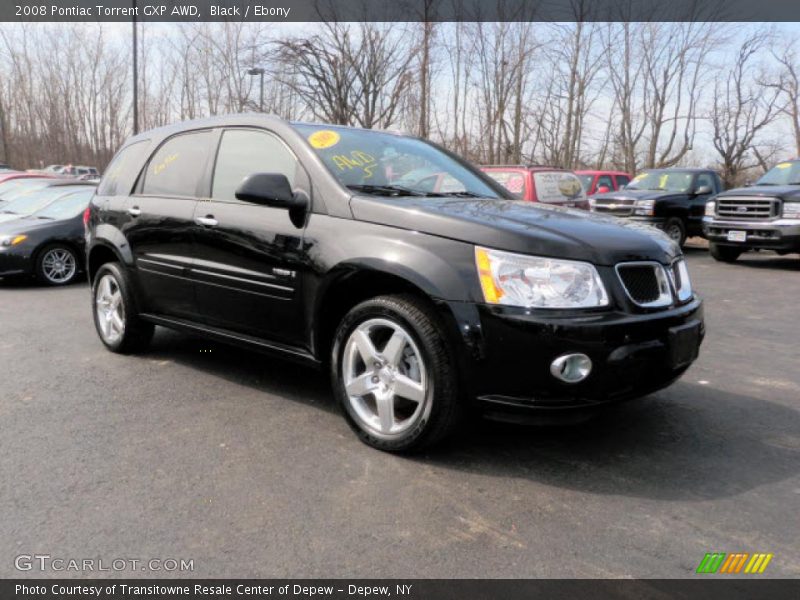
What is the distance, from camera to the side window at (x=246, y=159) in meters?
3.88

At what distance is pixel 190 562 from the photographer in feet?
7.71

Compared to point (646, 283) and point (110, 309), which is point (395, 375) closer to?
point (646, 283)

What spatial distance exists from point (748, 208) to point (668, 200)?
7.67 ft

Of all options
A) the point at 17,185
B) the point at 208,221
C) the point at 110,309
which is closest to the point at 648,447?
the point at 208,221

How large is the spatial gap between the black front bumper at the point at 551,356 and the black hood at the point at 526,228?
0.31m

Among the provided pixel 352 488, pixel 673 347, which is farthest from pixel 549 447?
pixel 352 488

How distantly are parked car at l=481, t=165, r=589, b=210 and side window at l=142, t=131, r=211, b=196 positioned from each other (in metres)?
6.34

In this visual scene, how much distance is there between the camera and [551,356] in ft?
9.32

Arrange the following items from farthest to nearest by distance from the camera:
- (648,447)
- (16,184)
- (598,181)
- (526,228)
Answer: (598,181)
(16,184)
(648,447)
(526,228)

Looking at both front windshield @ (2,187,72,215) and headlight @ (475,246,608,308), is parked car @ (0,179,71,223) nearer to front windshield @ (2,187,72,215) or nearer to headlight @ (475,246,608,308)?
front windshield @ (2,187,72,215)

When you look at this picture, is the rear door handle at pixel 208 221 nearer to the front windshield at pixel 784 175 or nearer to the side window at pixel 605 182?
the front windshield at pixel 784 175

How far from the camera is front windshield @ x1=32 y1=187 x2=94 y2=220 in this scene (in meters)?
9.54
